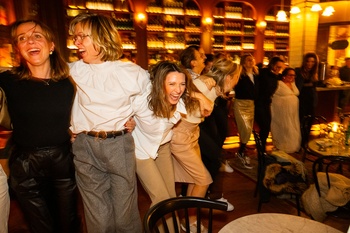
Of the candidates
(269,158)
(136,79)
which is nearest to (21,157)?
(136,79)

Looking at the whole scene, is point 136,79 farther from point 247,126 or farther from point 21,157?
point 247,126

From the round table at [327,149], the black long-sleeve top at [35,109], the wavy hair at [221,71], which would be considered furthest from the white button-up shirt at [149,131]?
the round table at [327,149]

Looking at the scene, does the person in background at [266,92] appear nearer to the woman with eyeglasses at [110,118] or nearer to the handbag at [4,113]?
the woman with eyeglasses at [110,118]

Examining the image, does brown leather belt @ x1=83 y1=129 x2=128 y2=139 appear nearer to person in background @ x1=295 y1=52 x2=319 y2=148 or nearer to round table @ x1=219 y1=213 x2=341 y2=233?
round table @ x1=219 y1=213 x2=341 y2=233

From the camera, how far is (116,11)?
631 centimetres

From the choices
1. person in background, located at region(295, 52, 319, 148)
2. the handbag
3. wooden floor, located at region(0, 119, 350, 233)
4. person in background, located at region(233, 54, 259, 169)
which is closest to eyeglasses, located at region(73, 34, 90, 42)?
the handbag

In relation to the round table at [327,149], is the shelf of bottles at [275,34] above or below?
above

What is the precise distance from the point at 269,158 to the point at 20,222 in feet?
8.33

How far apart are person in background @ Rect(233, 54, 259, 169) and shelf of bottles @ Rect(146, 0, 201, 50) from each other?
3318 mm

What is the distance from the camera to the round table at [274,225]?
135 centimetres

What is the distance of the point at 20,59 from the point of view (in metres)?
1.64

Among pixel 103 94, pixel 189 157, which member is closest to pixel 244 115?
pixel 189 157

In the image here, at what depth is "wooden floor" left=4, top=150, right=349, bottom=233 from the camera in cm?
261

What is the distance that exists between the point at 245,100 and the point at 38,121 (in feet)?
10.1
